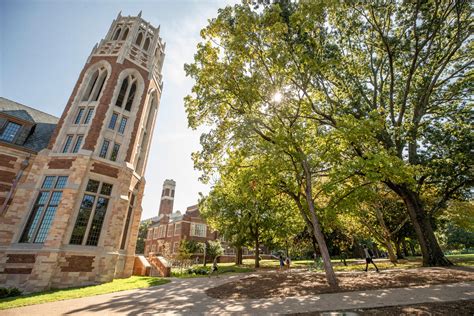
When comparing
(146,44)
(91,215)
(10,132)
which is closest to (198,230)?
(91,215)

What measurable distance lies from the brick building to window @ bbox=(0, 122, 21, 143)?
30.7 m

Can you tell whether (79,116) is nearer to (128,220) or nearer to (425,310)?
(128,220)

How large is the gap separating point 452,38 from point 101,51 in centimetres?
2947

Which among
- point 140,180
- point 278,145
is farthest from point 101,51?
point 278,145

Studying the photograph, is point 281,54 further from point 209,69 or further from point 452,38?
point 452,38

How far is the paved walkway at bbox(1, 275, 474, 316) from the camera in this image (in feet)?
23.0

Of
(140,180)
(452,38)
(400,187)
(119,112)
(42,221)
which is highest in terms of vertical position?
(452,38)

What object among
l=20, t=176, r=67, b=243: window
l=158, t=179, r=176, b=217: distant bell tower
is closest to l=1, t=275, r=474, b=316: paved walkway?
l=20, t=176, r=67, b=243: window

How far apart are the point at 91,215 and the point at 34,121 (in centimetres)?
1163

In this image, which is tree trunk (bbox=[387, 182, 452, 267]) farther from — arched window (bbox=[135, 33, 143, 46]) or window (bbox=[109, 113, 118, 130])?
arched window (bbox=[135, 33, 143, 46])

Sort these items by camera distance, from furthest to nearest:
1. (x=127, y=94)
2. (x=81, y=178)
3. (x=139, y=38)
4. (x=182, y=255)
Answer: (x=182, y=255) < (x=139, y=38) < (x=127, y=94) < (x=81, y=178)

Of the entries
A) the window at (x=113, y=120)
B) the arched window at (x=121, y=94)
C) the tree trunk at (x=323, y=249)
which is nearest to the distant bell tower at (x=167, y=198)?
the arched window at (x=121, y=94)

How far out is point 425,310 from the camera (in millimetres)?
5984

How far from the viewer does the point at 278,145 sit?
37.3 ft
